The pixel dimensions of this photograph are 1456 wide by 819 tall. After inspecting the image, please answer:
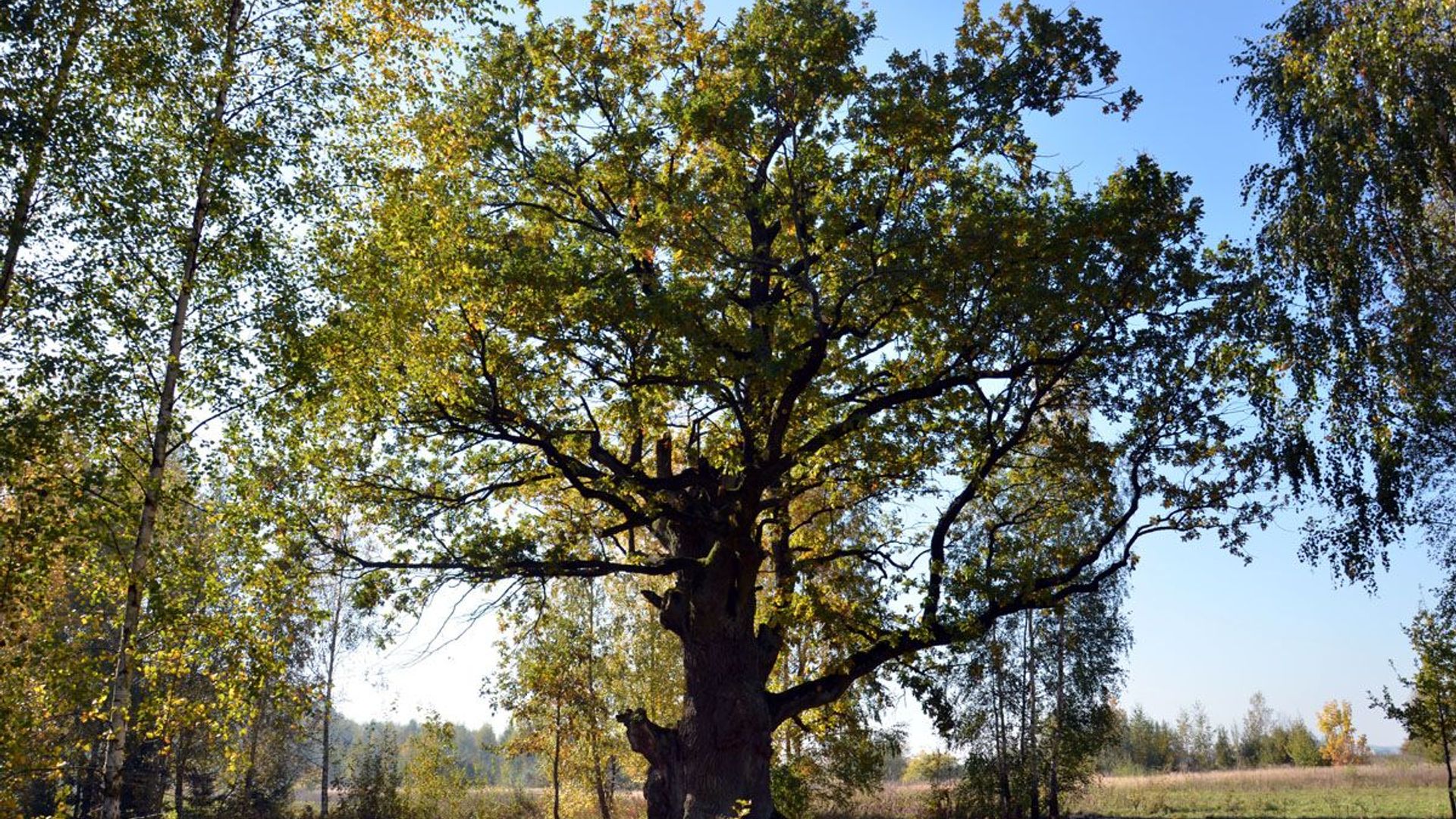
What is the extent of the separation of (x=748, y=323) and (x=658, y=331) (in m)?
2.02

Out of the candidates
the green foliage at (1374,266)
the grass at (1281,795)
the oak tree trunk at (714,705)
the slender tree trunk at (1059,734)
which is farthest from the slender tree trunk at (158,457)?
the grass at (1281,795)

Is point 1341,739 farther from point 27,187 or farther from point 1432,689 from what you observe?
point 27,187

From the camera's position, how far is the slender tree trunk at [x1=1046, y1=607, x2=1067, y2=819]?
3028 cm

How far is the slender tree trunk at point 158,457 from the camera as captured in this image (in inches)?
400

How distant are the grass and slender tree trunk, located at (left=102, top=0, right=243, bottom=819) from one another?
29.8 m

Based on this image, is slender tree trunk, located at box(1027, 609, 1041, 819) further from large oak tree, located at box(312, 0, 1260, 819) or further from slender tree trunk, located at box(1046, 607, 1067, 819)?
large oak tree, located at box(312, 0, 1260, 819)

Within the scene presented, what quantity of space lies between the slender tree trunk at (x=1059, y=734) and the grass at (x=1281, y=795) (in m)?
2.06

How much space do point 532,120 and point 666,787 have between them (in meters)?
10.5

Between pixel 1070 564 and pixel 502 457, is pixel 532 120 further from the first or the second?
pixel 1070 564

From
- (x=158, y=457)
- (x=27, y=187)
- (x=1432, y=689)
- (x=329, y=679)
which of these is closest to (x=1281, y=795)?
(x=1432, y=689)

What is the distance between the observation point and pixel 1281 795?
41.1 metres

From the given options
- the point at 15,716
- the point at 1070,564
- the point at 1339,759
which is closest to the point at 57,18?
the point at 15,716

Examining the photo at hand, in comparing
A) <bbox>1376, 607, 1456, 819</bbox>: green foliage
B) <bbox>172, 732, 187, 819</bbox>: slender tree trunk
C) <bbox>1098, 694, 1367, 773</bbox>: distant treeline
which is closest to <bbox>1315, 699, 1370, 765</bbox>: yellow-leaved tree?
<bbox>1098, 694, 1367, 773</bbox>: distant treeline

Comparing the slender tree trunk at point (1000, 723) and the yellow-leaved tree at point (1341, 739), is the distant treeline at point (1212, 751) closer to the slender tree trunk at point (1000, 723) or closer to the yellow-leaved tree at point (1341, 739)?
the yellow-leaved tree at point (1341, 739)
